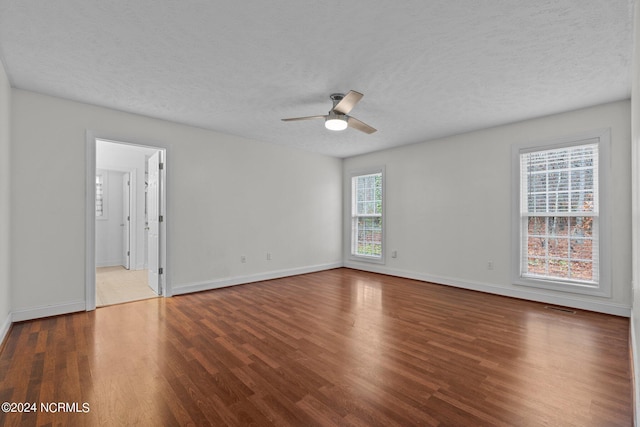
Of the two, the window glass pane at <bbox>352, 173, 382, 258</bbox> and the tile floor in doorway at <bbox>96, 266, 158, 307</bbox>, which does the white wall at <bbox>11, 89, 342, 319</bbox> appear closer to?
the window glass pane at <bbox>352, 173, 382, 258</bbox>

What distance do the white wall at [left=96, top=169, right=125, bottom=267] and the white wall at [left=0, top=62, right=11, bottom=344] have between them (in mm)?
4194

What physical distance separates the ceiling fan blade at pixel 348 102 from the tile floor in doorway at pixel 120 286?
3657 millimetres

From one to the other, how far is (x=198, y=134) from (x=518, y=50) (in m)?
4.17

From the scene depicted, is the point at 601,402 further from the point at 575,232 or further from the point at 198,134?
the point at 198,134

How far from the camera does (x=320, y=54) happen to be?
256cm

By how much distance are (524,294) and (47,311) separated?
605 centimetres

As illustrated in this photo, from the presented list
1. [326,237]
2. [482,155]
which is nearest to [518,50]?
[482,155]

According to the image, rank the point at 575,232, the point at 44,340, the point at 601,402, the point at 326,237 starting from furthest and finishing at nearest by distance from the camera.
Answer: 1. the point at 326,237
2. the point at 575,232
3. the point at 44,340
4. the point at 601,402

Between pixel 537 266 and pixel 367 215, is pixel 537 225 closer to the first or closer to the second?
pixel 537 266

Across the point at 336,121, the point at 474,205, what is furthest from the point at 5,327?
the point at 474,205

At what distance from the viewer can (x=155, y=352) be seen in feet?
8.37

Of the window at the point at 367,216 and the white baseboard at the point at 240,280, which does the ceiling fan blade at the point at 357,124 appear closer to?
the window at the point at 367,216

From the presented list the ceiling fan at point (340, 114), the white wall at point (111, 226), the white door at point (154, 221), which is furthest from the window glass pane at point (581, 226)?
the white wall at point (111, 226)

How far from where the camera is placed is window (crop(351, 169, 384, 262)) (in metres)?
6.32
